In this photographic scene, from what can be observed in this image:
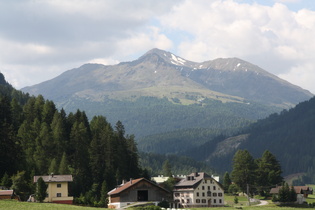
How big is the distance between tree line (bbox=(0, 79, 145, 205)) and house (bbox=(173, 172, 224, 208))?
41.9ft

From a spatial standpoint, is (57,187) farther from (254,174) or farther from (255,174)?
(255,174)

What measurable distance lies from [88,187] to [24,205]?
5250 cm

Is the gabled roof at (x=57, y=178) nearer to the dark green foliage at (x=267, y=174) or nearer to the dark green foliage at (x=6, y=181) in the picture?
the dark green foliage at (x=6, y=181)

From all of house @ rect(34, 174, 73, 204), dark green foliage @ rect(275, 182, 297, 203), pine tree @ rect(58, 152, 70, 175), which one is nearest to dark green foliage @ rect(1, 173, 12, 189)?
house @ rect(34, 174, 73, 204)

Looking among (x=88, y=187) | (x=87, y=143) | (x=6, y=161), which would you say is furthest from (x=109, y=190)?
(x=6, y=161)

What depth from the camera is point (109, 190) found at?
137875 mm

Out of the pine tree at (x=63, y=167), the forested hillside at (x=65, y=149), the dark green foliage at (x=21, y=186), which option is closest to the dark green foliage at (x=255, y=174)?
the forested hillside at (x=65, y=149)

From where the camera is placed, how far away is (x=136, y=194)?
429 feet

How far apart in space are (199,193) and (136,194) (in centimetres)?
3114

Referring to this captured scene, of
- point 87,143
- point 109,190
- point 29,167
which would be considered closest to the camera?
point 29,167

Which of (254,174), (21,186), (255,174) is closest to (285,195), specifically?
(254,174)

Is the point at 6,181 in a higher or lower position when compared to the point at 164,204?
higher

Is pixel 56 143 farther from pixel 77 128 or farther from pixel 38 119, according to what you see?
pixel 38 119

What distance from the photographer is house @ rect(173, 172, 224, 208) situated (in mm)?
155125
